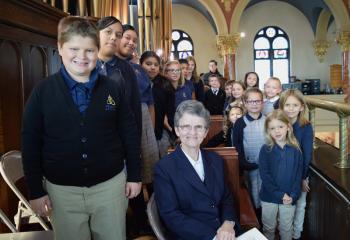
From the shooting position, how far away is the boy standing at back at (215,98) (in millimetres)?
5328

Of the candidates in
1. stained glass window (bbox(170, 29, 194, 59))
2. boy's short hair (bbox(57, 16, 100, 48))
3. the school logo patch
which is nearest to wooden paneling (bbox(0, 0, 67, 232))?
boy's short hair (bbox(57, 16, 100, 48))

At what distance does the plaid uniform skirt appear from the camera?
2.92 m

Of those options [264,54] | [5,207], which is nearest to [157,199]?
[5,207]

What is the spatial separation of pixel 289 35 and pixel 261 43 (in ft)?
4.62

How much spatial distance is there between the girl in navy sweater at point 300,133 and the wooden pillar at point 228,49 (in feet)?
39.3

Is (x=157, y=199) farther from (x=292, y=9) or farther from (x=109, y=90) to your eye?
(x=292, y=9)

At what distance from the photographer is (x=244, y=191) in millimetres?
2854

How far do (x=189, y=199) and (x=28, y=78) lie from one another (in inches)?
55.6

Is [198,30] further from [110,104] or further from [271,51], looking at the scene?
[110,104]

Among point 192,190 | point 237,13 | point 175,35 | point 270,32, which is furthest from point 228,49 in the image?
point 192,190

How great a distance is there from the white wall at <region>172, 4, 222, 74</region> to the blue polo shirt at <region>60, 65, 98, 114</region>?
16.1 m

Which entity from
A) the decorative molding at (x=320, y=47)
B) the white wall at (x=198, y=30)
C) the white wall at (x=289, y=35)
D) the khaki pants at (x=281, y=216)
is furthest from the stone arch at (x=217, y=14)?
the khaki pants at (x=281, y=216)

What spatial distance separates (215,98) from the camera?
17.6 feet

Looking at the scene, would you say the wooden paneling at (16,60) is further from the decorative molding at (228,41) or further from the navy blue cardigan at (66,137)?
the decorative molding at (228,41)
